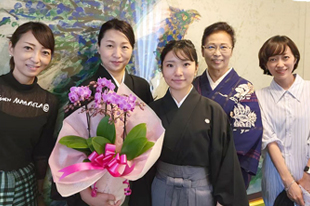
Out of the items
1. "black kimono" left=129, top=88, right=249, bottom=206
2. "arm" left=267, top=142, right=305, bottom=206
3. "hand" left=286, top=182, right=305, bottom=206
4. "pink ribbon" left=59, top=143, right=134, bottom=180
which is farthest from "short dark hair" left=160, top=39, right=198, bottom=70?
"hand" left=286, top=182, right=305, bottom=206

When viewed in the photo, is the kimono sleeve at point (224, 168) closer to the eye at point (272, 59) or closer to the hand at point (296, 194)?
the hand at point (296, 194)

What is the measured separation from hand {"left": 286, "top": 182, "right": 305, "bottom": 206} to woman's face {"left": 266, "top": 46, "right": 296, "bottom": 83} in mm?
761

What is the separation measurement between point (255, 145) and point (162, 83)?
91 centimetres

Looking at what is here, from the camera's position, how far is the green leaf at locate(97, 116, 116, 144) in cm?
120

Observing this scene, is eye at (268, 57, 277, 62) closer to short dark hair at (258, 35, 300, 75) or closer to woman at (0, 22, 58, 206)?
short dark hair at (258, 35, 300, 75)

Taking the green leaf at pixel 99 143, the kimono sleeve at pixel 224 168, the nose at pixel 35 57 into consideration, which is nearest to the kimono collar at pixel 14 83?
the nose at pixel 35 57

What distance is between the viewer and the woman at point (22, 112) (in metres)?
1.45

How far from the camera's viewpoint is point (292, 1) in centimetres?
308

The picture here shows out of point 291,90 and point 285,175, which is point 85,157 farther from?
point 291,90

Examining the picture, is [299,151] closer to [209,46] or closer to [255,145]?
[255,145]

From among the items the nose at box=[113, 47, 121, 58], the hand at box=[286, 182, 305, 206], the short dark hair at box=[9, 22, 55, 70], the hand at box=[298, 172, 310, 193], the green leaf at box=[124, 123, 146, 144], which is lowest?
the hand at box=[286, 182, 305, 206]

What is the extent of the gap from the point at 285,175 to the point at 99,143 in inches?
54.2

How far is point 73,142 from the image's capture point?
1.20m

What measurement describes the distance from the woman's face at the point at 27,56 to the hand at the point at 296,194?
1786 mm
